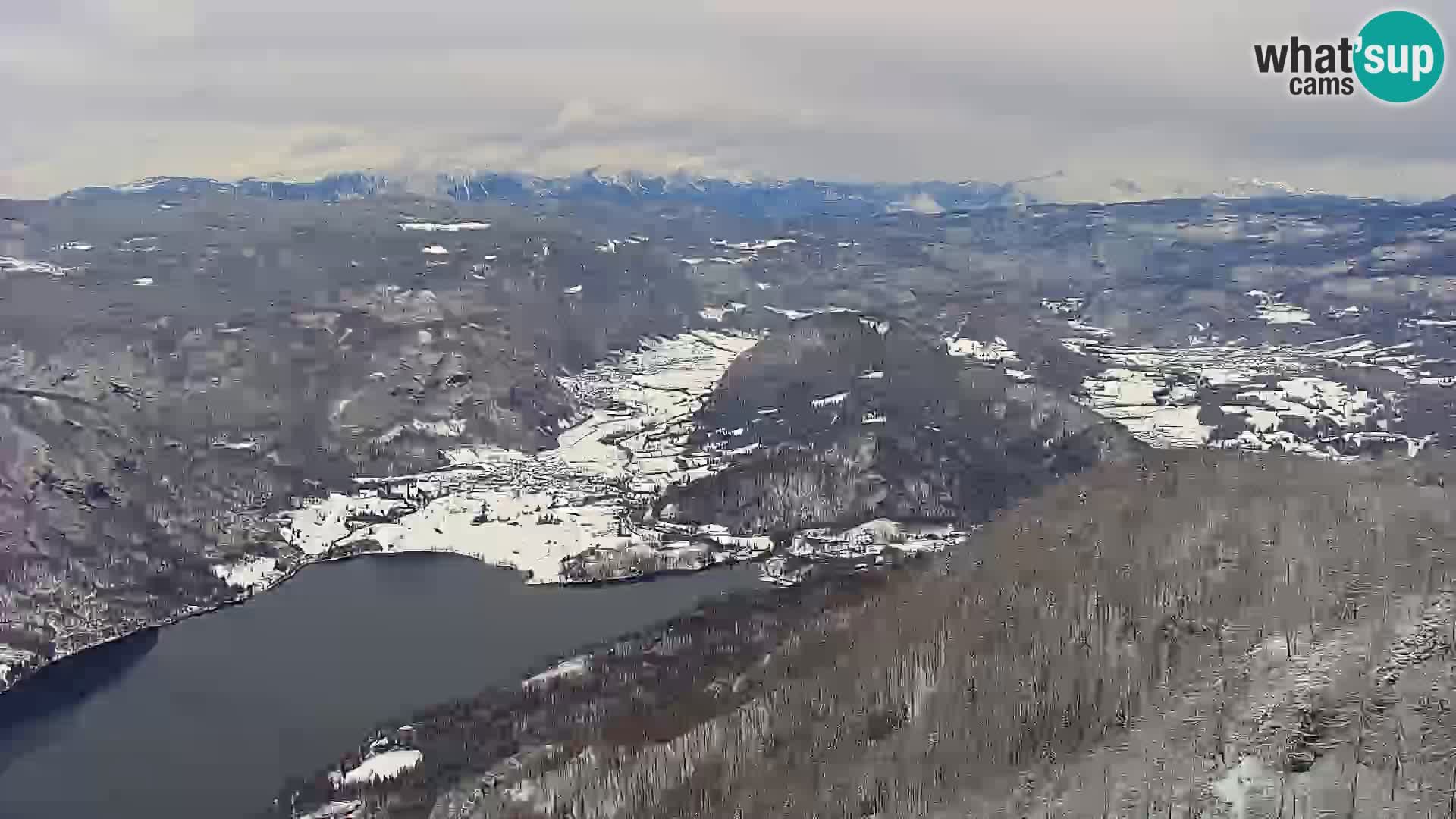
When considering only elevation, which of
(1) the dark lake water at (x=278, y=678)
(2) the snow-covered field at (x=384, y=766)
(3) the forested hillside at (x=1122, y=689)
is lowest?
(1) the dark lake water at (x=278, y=678)

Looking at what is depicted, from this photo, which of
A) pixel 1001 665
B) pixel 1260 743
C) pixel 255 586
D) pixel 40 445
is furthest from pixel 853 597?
pixel 40 445

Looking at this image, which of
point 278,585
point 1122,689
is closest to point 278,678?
point 278,585

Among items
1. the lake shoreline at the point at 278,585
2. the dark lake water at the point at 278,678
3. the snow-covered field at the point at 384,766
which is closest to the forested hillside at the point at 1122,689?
the snow-covered field at the point at 384,766

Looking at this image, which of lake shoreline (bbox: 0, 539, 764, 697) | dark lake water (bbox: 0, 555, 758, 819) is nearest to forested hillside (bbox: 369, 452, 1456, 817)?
dark lake water (bbox: 0, 555, 758, 819)

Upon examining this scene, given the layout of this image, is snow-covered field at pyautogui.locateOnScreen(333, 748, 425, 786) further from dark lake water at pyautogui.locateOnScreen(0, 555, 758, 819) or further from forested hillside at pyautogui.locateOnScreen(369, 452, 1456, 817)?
forested hillside at pyautogui.locateOnScreen(369, 452, 1456, 817)

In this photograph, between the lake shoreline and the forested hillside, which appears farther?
the lake shoreline

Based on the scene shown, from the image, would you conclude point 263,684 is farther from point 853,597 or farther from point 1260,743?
point 1260,743

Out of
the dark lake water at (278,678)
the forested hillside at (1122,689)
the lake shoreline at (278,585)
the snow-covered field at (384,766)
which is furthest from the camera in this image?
the lake shoreline at (278,585)

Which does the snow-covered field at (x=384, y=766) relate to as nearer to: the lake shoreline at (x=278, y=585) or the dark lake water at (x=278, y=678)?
the dark lake water at (x=278, y=678)
